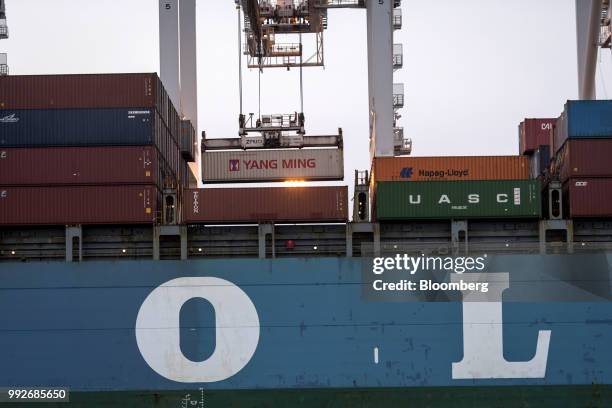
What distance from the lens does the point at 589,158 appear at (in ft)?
97.7

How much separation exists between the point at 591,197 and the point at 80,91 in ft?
48.6

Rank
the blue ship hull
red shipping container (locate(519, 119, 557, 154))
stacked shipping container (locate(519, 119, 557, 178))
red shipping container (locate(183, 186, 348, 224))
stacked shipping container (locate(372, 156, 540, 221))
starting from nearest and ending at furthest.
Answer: the blue ship hull → stacked shipping container (locate(372, 156, 540, 221)) → red shipping container (locate(183, 186, 348, 224)) → stacked shipping container (locate(519, 119, 557, 178)) → red shipping container (locate(519, 119, 557, 154))

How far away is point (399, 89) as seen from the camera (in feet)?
Answer: 155

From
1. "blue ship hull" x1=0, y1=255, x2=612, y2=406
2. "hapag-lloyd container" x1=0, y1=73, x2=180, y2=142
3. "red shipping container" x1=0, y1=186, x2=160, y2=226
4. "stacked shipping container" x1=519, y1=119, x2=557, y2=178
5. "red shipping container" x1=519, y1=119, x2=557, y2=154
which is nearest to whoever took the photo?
"blue ship hull" x1=0, y1=255, x2=612, y2=406

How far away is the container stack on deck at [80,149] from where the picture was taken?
29.2m

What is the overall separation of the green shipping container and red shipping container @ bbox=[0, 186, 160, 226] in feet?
21.9

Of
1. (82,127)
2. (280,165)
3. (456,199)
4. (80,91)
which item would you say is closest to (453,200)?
(456,199)

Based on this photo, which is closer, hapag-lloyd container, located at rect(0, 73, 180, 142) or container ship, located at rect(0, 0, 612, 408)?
container ship, located at rect(0, 0, 612, 408)

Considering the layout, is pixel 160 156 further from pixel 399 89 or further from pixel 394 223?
pixel 399 89

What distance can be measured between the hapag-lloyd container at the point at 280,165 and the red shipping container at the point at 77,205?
5.60 m

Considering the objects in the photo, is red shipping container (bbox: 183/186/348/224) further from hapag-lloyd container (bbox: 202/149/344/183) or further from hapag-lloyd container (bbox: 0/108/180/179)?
hapag-lloyd container (bbox: 202/149/344/183)

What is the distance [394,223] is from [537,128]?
24.5 feet

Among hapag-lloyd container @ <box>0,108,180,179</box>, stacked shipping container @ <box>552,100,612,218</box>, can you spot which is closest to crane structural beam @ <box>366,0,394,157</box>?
stacked shipping container @ <box>552,100,612,218</box>

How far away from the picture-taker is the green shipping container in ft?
96.8
